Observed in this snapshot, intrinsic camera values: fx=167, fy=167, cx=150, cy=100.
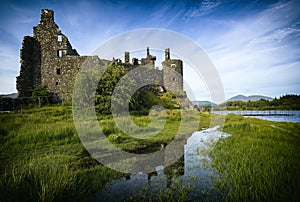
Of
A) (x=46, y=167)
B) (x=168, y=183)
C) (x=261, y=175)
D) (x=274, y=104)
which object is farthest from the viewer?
(x=274, y=104)

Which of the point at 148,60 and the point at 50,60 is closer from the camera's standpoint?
the point at 50,60

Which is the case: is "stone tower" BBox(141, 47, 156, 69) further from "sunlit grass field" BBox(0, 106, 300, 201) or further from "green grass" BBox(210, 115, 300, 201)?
"green grass" BBox(210, 115, 300, 201)

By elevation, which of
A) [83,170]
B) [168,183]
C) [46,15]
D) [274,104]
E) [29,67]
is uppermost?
[46,15]

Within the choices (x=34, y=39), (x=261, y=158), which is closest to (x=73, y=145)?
(x=261, y=158)

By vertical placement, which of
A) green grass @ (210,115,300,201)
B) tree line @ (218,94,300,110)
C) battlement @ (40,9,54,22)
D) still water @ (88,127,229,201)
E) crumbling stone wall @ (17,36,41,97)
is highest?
battlement @ (40,9,54,22)

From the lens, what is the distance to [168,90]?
118 feet

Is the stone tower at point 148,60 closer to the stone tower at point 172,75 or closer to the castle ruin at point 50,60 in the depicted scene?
the stone tower at point 172,75

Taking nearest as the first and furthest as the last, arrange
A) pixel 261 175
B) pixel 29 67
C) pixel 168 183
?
pixel 261 175 → pixel 168 183 → pixel 29 67

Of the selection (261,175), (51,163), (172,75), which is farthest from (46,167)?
(172,75)

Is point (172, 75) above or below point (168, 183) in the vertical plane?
above

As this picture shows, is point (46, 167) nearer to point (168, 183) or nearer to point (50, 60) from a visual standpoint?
point (168, 183)

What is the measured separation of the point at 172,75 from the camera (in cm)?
3622

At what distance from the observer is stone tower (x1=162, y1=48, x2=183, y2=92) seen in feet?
118

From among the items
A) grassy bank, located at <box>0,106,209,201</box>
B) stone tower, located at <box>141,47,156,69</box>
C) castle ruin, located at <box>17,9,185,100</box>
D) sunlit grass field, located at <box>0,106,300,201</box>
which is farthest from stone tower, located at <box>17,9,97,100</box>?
sunlit grass field, located at <box>0,106,300,201</box>
